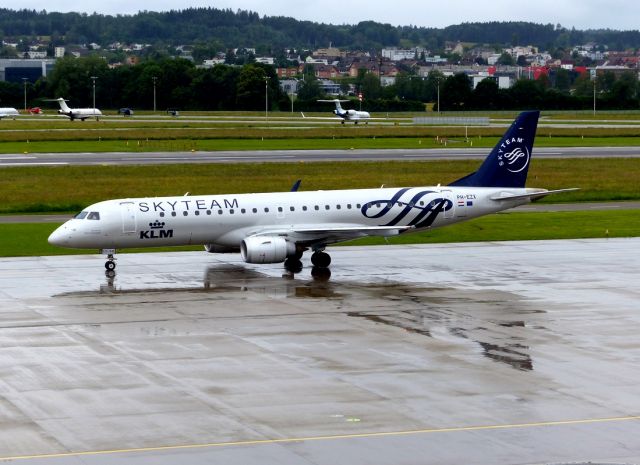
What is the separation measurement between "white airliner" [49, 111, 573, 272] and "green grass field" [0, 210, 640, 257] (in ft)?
21.9

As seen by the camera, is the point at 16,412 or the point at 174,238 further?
the point at 174,238

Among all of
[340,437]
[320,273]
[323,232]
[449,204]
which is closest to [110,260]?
[320,273]

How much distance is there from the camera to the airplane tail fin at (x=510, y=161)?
55.8 metres

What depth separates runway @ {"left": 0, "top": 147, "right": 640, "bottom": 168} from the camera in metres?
107

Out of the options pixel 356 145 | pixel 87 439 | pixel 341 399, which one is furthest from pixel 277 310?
pixel 356 145

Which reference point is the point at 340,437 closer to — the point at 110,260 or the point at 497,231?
the point at 110,260


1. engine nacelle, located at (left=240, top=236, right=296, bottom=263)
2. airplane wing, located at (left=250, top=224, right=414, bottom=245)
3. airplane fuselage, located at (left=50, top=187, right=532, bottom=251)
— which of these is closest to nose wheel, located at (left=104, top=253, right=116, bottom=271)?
airplane fuselage, located at (left=50, top=187, right=532, bottom=251)

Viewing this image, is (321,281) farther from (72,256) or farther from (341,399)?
(341,399)

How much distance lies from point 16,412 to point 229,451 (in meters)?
6.34

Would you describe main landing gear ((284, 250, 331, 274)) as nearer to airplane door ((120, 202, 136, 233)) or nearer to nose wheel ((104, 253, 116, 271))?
airplane door ((120, 202, 136, 233))

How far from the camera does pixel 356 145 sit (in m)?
133

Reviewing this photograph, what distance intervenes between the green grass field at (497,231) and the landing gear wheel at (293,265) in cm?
784

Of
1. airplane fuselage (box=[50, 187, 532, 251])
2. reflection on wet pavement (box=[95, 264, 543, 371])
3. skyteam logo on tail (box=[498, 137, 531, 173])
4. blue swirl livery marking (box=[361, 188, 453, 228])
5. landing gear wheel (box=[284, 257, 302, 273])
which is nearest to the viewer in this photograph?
reflection on wet pavement (box=[95, 264, 543, 371])

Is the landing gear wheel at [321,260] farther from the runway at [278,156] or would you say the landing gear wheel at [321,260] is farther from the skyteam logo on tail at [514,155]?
the runway at [278,156]
